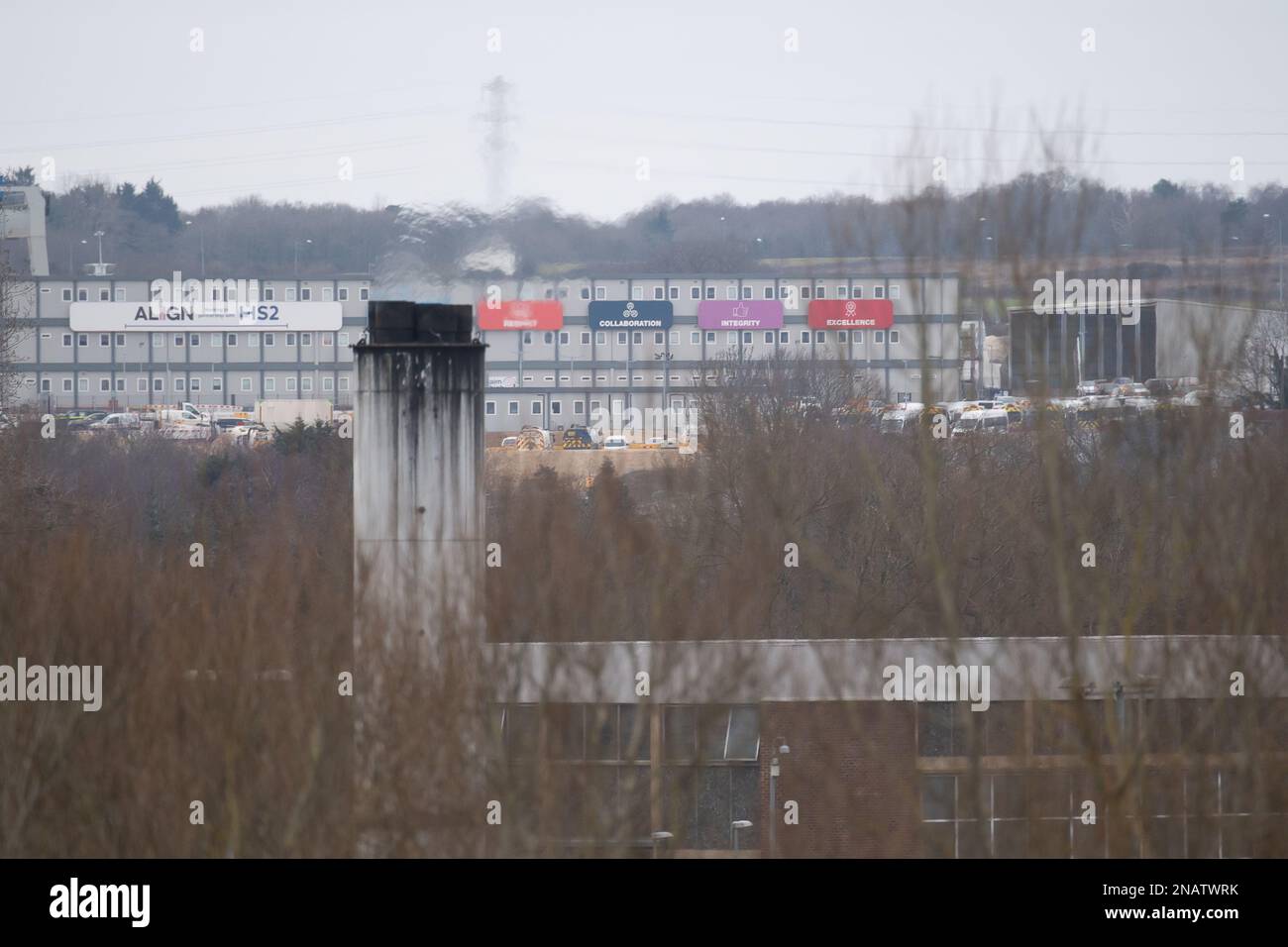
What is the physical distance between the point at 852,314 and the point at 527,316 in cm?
1112

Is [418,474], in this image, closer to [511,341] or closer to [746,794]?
[746,794]

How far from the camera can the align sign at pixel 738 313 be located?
49.1 m

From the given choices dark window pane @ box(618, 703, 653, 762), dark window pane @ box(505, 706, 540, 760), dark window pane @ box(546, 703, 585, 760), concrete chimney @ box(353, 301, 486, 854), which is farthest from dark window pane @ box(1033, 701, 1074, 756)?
concrete chimney @ box(353, 301, 486, 854)

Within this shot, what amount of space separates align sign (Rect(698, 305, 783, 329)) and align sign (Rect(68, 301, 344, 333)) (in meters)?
14.9

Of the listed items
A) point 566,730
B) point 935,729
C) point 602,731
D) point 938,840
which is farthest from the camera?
point 935,729

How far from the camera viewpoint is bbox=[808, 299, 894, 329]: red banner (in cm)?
4028

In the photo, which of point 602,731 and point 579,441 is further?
point 579,441

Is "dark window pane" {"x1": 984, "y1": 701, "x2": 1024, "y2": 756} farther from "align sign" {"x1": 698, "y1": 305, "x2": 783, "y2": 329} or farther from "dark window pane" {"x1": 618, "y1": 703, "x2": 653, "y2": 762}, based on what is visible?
"align sign" {"x1": 698, "y1": 305, "x2": 783, "y2": 329}

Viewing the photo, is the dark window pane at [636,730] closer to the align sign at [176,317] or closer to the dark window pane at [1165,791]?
the dark window pane at [1165,791]

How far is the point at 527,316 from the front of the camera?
47.8m

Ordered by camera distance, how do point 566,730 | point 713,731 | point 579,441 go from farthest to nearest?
point 579,441, point 713,731, point 566,730
